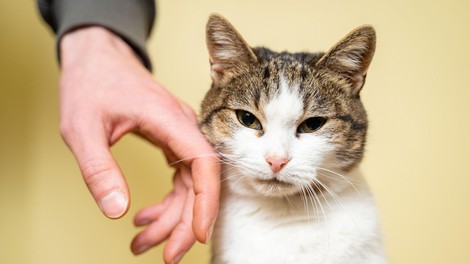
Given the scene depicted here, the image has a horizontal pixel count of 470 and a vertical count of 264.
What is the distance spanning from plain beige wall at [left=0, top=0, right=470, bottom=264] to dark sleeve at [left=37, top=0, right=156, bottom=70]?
0.47 metres

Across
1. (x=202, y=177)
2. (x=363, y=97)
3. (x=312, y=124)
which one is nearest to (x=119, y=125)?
(x=202, y=177)

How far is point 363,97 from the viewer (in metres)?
2.06

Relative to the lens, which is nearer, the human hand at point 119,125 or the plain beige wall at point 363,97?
the human hand at point 119,125

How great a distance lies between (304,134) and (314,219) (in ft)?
0.88

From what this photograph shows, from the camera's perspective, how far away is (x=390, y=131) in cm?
204

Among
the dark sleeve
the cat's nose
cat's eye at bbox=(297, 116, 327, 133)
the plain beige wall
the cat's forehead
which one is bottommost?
the plain beige wall

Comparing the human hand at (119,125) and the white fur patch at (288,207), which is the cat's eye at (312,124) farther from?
the human hand at (119,125)

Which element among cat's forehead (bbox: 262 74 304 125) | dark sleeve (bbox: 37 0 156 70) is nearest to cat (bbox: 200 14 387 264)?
cat's forehead (bbox: 262 74 304 125)

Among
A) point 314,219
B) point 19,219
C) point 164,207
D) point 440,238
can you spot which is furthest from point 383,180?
point 19,219

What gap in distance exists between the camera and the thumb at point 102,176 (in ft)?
3.55

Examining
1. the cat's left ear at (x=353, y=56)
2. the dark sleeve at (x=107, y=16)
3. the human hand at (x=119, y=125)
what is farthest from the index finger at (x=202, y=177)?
the dark sleeve at (x=107, y=16)

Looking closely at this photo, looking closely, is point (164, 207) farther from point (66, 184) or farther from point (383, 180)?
point (383, 180)

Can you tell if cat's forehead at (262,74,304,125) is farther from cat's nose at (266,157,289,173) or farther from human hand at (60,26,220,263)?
human hand at (60,26,220,263)

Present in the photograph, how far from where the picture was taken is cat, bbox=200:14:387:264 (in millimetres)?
1111
